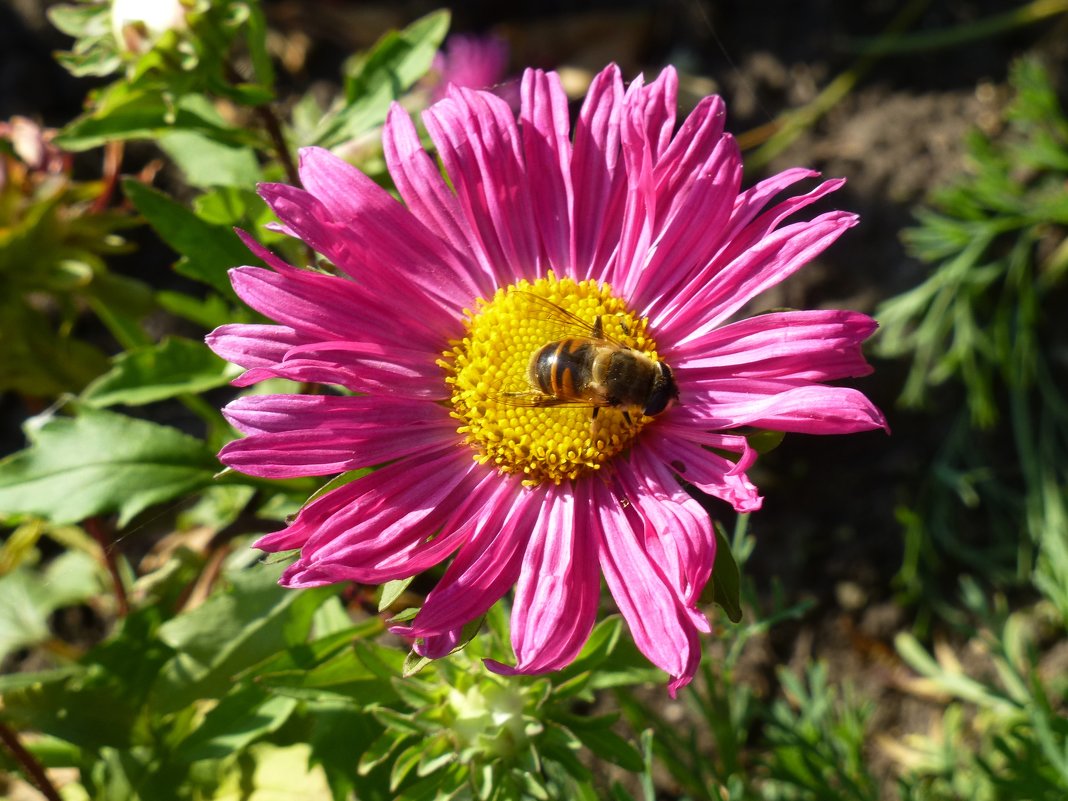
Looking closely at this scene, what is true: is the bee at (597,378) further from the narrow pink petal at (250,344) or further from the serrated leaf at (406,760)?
the serrated leaf at (406,760)

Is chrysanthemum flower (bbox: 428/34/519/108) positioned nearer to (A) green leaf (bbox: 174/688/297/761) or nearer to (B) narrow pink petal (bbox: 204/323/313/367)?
(B) narrow pink petal (bbox: 204/323/313/367)

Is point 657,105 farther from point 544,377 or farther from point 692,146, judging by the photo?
point 544,377

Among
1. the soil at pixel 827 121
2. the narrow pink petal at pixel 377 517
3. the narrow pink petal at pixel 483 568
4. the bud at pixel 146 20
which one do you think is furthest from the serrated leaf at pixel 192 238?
the soil at pixel 827 121

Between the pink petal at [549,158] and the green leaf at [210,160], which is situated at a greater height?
the green leaf at [210,160]

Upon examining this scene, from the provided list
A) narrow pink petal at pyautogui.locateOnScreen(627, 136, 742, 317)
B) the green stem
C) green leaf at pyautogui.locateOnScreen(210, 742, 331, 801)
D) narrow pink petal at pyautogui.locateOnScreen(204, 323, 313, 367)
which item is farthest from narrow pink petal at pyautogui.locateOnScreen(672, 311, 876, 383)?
the green stem

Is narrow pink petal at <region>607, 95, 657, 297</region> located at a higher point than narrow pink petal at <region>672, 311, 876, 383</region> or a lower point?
higher

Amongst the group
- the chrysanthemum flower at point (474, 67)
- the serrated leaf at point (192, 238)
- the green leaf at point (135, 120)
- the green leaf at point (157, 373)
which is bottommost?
the chrysanthemum flower at point (474, 67)
